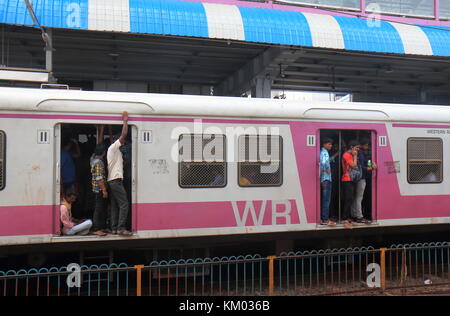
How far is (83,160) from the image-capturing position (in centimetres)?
741

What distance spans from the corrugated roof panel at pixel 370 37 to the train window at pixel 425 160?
518cm

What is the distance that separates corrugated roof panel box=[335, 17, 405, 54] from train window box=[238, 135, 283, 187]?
21.4 feet

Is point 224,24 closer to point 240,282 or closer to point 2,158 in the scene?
point 240,282

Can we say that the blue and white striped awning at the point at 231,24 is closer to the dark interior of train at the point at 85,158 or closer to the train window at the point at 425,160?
the dark interior of train at the point at 85,158

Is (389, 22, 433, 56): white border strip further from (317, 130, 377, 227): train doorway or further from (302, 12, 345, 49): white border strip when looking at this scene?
(317, 130, 377, 227): train doorway

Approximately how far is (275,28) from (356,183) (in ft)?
19.1

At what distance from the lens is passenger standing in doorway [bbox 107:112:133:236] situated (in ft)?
19.9

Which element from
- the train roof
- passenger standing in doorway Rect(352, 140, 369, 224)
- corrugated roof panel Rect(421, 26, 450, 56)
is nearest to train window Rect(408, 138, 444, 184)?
the train roof

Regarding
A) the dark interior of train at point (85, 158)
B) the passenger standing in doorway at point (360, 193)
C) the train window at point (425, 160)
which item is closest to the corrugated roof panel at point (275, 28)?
the train window at point (425, 160)

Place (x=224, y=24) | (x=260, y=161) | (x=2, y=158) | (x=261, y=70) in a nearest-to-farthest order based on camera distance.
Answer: (x=2, y=158) < (x=260, y=161) < (x=224, y=24) < (x=261, y=70)

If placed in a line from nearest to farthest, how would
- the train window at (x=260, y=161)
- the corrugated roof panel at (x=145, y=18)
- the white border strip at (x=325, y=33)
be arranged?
the train window at (x=260, y=161) → the corrugated roof panel at (x=145, y=18) → the white border strip at (x=325, y=33)

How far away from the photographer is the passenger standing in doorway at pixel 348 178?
23.5 feet

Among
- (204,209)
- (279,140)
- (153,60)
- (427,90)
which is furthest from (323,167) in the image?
(427,90)

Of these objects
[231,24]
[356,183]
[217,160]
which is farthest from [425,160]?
[231,24]
